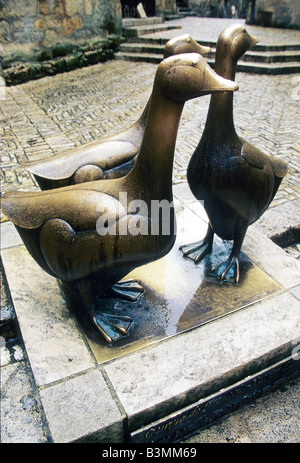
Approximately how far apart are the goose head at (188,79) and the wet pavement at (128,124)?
1.73 m

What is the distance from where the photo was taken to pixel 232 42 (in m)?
1.98

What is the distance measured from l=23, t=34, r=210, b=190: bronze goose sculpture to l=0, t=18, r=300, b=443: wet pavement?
3.14ft

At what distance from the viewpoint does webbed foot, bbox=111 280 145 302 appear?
7.47 ft

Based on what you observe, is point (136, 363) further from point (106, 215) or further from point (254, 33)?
point (254, 33)

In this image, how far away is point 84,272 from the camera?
1825 mm

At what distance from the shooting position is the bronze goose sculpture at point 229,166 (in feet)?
6.66

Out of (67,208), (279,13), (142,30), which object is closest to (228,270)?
(67,208)

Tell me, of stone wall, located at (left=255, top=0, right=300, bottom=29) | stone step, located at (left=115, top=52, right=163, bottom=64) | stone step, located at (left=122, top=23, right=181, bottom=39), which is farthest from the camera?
stone wall, located at (left=255, top=0, right=300, bottom=29)

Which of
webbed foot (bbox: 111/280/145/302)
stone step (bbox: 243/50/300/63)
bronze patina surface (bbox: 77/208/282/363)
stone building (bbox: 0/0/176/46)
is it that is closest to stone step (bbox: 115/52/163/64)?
stone building (bbox: 0/0/176/46)

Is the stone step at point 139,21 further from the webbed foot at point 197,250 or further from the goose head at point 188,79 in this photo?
the goose head at point 188,79

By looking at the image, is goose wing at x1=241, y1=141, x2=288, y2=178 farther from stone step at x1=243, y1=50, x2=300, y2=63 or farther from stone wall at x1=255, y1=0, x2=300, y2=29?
stone wall at x1=255, y1=0, x2=300, y2=29

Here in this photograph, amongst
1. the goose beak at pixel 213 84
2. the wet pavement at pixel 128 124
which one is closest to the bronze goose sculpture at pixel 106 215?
the goose beak at pixel 213 84

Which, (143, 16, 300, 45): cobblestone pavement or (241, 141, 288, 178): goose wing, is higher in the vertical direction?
Result: (143, 16, 300, 45): cobblestone pavement
